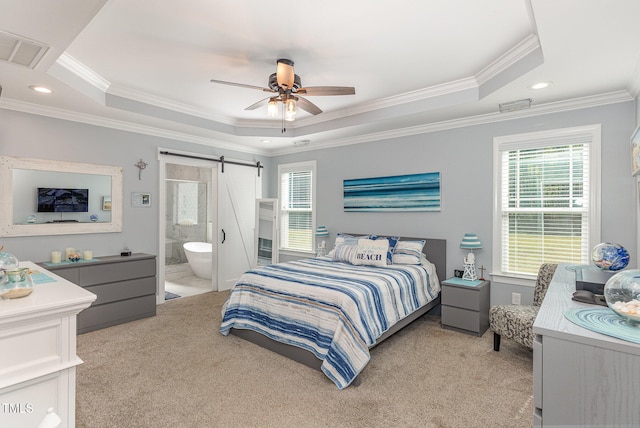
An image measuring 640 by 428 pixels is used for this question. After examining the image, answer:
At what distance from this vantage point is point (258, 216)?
19.5ft

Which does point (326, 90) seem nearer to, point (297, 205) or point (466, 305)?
point (466, 305)

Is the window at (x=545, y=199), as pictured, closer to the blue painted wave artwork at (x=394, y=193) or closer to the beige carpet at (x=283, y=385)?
the blue painted wave artwork at (x=394, y=193)

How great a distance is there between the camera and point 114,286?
3.80 metres

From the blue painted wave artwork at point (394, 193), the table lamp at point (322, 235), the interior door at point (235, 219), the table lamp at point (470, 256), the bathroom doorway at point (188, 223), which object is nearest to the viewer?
the table lamp at point (470, 256)

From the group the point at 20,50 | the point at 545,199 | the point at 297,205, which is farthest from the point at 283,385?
the point at 297,205

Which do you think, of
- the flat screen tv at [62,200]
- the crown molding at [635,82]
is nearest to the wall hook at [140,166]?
the flat screen tv at [62,200]

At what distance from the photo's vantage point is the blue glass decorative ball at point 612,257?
188cm

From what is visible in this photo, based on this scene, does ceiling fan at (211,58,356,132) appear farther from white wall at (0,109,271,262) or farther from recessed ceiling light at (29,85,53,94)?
white wall at (0,109,271,262)

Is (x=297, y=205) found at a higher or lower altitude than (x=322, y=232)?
higher

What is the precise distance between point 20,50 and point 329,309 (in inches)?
115

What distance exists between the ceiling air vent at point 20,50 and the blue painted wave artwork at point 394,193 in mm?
3746

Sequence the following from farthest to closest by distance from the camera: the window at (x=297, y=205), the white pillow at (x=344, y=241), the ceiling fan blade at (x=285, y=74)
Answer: the window at (x=297, y=205)
the white pillow at (x=344, y=241)
the ceiling fan blade at (x=285, y=74)

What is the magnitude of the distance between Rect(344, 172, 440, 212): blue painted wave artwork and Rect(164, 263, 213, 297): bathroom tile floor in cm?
285

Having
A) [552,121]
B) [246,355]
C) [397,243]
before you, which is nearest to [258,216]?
[397,243]
